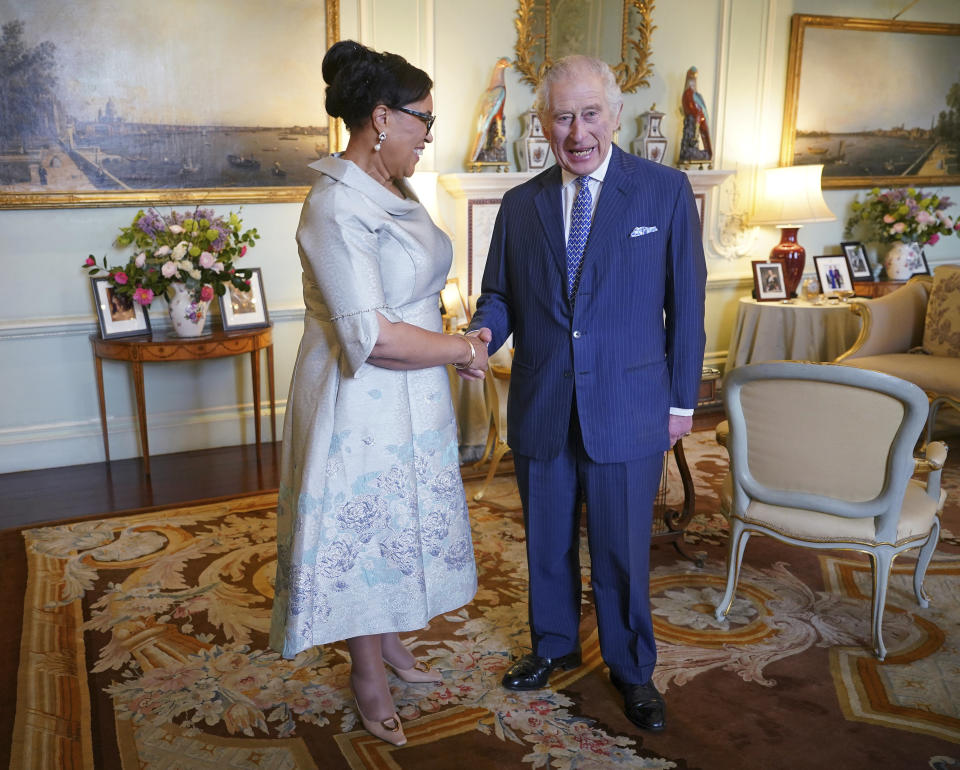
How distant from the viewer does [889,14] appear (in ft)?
22.4

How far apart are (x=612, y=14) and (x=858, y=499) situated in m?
4.19

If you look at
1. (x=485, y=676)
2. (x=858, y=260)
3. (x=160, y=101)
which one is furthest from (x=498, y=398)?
(x=858, y=260)

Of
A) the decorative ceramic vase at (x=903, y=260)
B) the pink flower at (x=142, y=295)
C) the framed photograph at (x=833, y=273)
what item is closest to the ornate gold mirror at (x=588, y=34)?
the framed photograph at (x=833, y=273)

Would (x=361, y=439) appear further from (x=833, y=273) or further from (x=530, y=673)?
(x=833, y=273)

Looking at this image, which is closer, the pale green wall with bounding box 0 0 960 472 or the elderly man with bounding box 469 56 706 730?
the elderly man with bounding box 469 56 706 730

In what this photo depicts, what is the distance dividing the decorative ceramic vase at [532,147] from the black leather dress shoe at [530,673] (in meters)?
3.79

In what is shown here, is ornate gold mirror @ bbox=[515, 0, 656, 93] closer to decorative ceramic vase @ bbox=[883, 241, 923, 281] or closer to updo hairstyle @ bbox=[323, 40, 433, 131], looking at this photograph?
decorative ceramic vase @ bbox=[883, 241, 923, 281]

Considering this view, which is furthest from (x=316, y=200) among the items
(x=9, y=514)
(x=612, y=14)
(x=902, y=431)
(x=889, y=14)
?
(x=889, y=14)

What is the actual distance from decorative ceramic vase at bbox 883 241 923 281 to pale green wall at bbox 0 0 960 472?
100cm

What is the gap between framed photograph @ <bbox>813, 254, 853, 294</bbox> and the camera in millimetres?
6648

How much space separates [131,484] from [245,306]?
119cm

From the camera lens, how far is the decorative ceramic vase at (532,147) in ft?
18.6

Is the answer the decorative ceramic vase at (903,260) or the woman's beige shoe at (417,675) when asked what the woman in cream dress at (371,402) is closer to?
the woman's beige shoe at (417,675)

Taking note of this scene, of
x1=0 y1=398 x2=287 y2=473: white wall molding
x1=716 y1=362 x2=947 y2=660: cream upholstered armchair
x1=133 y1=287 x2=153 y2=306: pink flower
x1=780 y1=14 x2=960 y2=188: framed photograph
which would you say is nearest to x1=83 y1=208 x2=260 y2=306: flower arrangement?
x1=133 y1=287 x2=153 y2=306: pink flower
